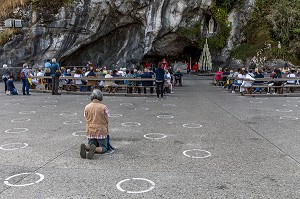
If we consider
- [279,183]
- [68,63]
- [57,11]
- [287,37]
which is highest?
[57,11]

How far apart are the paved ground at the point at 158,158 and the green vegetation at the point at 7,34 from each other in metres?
20.2

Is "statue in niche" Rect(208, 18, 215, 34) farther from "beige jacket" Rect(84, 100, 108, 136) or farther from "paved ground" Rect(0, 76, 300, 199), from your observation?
"beige jacket" Rect(84, 100, 108, 136)

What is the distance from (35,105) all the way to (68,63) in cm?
2105

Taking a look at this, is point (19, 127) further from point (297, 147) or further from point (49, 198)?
point (297, 147)

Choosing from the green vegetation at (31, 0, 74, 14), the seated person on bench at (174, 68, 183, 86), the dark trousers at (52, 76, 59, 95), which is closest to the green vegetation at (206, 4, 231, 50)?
the seated person on bench at (174, 68, 183, 86)

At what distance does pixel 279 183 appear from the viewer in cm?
475

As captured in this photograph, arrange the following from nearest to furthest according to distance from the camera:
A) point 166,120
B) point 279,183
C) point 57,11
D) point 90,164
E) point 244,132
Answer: point 279,183 < point 90,164 < point 244,132 < point 166,120 < point 57,11

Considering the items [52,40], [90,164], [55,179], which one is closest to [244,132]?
[90,164]

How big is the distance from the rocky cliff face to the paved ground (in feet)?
65.0

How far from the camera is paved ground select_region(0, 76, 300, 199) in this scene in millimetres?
4543

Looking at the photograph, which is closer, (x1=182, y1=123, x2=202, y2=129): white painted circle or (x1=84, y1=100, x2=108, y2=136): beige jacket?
(x1=84, y1=100, x2=108, y2=136): beige jacket

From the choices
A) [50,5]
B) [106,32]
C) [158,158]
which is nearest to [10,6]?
[50,5]

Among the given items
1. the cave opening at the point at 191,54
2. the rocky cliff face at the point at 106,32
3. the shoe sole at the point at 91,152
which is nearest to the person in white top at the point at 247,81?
the shoe sole at the point at 91,152

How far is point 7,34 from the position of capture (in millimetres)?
28594
